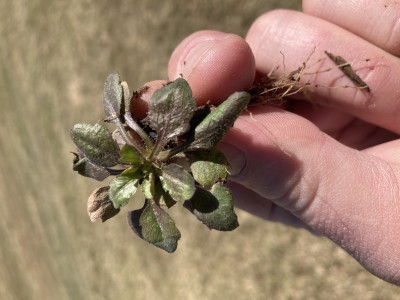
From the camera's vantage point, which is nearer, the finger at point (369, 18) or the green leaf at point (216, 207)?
the green leaf at point (216, 207)

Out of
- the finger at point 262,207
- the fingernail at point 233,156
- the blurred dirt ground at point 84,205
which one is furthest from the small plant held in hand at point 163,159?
the blurred dirt ground at point 84,205

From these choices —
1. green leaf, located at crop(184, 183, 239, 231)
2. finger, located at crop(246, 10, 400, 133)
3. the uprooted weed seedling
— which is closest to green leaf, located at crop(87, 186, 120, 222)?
the uprooted weed seedling

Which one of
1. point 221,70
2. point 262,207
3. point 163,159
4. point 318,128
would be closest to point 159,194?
point 163,159

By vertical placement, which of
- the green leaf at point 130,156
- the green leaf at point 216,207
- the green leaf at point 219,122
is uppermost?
the green leaf at point 219,122

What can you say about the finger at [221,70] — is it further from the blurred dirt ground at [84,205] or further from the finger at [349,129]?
the blurred dirt ground at [84,205]

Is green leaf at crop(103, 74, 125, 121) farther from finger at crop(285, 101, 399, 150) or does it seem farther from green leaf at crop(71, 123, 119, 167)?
finger at crop(285, 101, 399, 150)

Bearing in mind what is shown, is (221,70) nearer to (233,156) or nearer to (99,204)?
(233,156)
